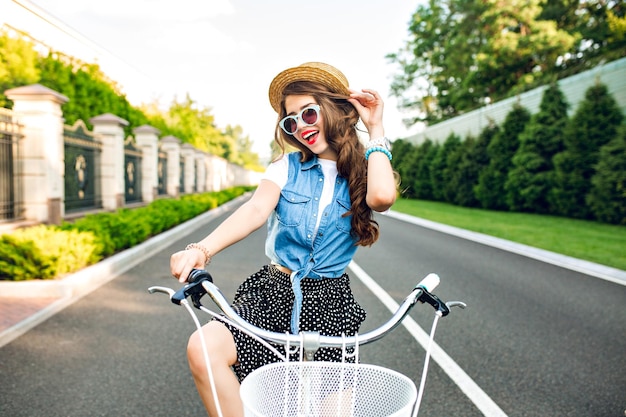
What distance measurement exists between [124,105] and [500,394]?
72.6 ft

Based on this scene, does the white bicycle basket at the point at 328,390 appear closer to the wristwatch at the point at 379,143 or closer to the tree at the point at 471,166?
the wristwatch at the point at 379,143

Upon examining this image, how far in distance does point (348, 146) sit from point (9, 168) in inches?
408

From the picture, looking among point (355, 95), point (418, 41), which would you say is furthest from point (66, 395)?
point (418, 41)

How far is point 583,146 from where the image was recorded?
19250mm

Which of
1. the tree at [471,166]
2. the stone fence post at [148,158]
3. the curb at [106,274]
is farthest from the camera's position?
the tree at [471,166]

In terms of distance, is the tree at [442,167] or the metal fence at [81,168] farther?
the tree at [442,167]

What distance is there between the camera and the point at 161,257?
10133 millimetres

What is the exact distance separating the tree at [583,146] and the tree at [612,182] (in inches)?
28.0

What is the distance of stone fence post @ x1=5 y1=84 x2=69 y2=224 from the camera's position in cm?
1061

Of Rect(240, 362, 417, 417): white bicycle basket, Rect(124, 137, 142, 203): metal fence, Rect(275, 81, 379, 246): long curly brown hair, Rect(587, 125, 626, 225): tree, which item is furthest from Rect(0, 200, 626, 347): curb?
Rect(587, 125, 626, 225): tree

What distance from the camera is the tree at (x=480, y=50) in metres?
33.9

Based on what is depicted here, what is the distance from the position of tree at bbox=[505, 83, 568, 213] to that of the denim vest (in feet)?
70.6

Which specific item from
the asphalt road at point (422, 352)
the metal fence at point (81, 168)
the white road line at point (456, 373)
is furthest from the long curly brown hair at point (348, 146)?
the metal fence at point (81, 168)

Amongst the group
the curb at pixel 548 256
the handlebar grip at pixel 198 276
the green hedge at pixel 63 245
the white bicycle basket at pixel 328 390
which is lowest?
the curb at pixel 548 256
